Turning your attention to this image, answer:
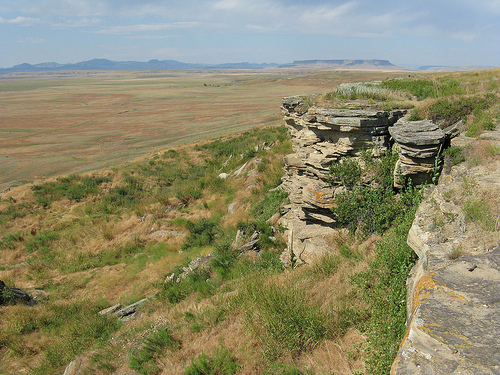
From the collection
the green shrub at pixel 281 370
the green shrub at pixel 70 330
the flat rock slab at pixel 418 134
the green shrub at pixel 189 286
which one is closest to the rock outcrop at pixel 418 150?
the flat rock slab at pixel 418 134

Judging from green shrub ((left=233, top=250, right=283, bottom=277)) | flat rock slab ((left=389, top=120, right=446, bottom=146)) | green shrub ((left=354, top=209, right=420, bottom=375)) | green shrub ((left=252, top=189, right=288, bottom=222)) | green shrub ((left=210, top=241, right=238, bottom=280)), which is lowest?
green shrub ((left=210, top=241, right=238, bottom=280))

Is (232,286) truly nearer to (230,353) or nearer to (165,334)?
(165,334)

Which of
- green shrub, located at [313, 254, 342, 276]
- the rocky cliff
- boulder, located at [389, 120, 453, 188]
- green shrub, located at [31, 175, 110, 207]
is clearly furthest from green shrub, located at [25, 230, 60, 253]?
boulder, located at [389, 120, 453, 188]

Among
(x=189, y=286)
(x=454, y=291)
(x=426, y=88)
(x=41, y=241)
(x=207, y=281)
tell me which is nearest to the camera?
(x=454, y=291)

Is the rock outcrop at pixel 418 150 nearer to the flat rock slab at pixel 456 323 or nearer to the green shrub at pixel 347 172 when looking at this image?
the green shrub at pixel 347 172

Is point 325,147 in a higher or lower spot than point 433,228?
higher

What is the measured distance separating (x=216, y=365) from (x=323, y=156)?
20.6ft

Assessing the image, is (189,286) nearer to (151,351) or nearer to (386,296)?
(151,351)

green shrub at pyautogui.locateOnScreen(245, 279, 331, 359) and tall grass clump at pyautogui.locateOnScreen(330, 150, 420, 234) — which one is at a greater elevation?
tall grass clump at pyautogui.locateOnScreen(330, 150, 420, 234)

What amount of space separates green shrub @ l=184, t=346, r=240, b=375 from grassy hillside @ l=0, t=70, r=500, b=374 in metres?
0.02

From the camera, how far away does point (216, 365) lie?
4.76 meters

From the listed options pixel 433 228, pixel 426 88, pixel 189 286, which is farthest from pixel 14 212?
pixel 426 88

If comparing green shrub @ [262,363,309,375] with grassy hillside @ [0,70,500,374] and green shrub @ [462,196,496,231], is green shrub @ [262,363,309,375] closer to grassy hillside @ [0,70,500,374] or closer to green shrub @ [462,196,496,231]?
grassy hillside @ [0,70,500,374]

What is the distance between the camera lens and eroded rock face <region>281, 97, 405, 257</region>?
324 inches
